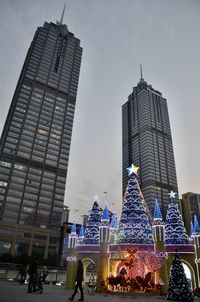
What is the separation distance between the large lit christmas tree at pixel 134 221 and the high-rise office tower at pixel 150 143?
10421cm

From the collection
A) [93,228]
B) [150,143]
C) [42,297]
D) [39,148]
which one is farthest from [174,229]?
[150,143]

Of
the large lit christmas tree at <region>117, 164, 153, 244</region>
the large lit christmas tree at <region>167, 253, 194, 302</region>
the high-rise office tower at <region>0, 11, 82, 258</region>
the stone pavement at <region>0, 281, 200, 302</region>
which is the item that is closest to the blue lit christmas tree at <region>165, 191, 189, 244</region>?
the large lit christmas tree at <region>117, 164, 153, 244</region>

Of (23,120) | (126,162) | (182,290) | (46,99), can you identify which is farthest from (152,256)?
(126,162)

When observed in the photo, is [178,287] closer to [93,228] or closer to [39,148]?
[93,228]

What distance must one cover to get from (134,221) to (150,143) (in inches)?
5313

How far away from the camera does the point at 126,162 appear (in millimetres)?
173375

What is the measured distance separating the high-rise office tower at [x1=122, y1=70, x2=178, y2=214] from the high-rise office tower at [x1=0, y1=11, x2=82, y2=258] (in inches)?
2011

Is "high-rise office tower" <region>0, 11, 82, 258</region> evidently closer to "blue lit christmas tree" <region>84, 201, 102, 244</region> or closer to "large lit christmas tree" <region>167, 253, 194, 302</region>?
"blue lit christmas tree" <region>84, 201, 102, 244</region>

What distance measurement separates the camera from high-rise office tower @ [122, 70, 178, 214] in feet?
474

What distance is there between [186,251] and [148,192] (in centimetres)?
11444

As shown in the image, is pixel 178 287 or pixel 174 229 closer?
pixel 178 287

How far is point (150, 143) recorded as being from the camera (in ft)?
525

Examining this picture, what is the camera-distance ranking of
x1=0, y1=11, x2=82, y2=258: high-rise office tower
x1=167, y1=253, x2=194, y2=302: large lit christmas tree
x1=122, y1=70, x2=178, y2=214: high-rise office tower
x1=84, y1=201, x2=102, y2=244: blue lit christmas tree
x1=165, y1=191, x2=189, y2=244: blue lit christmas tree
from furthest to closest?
x1=122, y1=70, x2=178, y2=214: high-rise office tower → x1=0, y1=11, x2=82, y2=258: high-rise office tower → x1=84, y1=201, x2=102, y2=244: blue lit christmas tree → x1=165, y1=191, x2=189, y2=244: blue lit christmas tree → x1=167, y1=253, x2=194, y2=302: large lit christmas tree

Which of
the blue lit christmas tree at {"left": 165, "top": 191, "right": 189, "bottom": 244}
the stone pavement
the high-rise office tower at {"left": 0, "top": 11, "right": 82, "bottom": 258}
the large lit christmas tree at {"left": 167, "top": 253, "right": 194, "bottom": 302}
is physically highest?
the high-rise office tower at {"left": 0, "top": 11, "right": 82, "bottom": 258}
